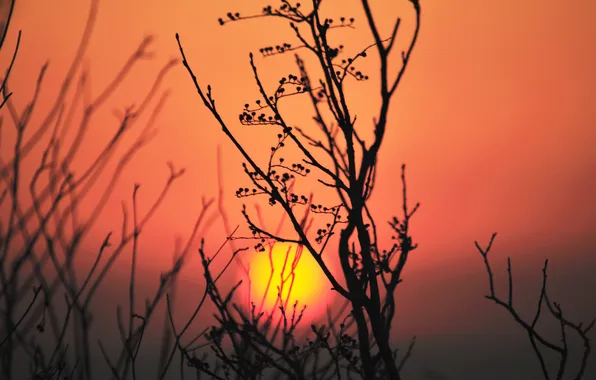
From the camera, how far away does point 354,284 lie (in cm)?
341

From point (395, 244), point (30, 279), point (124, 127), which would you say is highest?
point (124, 127)

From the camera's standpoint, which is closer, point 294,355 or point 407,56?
point 407,56

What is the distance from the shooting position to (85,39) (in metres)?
3.42

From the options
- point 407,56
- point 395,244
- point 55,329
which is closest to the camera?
point 407,56

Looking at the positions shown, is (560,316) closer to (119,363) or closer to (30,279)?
(119,363)

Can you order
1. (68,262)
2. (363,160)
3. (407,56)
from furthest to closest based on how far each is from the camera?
(68,262) < (363,160) < (407,56)

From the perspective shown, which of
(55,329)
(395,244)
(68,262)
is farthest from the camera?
(395,244)

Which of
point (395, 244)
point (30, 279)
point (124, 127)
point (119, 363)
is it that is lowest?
point (119, 363)

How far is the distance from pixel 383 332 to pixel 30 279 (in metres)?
2.23

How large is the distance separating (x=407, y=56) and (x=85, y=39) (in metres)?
1.88

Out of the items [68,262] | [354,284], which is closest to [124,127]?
[68,262]

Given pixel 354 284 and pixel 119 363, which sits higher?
pixel 354 284

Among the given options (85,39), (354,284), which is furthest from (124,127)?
(354,284)

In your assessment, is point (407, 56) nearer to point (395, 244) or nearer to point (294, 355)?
point (395, 244)
